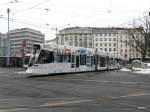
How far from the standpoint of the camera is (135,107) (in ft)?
39.5

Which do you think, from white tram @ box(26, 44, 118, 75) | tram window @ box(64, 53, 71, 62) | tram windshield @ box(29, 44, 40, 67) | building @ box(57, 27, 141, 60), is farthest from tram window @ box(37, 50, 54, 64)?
building @ box(57, 27, 141, 60)

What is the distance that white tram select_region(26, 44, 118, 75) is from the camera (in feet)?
105

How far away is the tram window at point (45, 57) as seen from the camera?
3198cm

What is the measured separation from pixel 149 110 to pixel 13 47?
336 feet

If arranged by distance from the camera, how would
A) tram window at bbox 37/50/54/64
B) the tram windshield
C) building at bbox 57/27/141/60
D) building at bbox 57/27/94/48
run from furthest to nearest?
building at bbox 57/27/141/60, building at bbox 57/27/94/48, tram window at bbox 37/50/54/64, the tram windshield

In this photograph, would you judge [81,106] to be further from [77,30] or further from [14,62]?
[77,30]

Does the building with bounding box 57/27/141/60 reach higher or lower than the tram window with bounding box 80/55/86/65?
higher

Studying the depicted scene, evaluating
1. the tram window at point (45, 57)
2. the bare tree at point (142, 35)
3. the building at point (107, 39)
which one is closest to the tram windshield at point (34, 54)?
the tram window at point (45, 57)

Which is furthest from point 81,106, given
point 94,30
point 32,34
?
point 94,30

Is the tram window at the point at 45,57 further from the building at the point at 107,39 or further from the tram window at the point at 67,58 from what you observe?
the building at the point at 107,39

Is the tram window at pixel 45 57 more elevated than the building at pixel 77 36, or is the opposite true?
the building at pixel 77 36

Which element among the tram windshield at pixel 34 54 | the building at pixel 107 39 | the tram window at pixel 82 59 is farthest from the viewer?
the building at pixel 107 39

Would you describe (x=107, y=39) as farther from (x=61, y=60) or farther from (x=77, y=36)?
(x=61, y=60)

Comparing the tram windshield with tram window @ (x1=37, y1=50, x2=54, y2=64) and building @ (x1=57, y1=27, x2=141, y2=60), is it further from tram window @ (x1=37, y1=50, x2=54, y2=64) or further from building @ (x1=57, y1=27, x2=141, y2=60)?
building @ (x1=57, y1=27, x2=141, y2=60)
